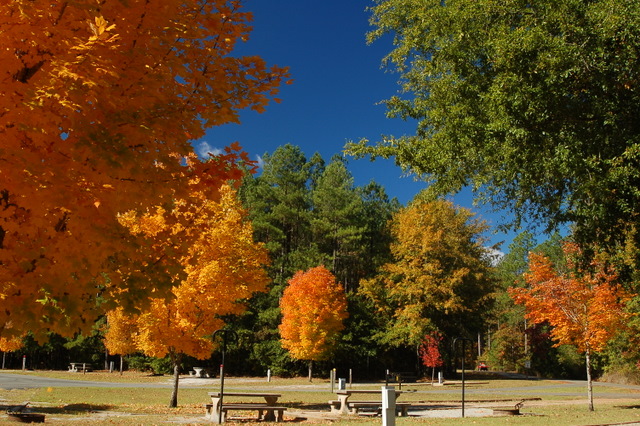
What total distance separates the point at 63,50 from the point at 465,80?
9.34m

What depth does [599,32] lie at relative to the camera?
8.70 metres

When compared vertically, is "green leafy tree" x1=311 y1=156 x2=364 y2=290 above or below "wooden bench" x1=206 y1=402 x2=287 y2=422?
above

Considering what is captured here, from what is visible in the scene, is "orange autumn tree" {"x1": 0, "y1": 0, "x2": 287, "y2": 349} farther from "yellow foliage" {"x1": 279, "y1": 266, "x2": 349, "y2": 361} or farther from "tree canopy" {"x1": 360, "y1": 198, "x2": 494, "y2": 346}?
"tree canopy" {"x1": 360, "y1": 198, "x2": 494, "y2": 346}

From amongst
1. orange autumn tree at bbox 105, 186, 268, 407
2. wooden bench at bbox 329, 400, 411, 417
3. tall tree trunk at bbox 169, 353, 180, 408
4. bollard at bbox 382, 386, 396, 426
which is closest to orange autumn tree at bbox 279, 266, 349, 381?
tall tree trunk at bbox 169, 353, 180, 408

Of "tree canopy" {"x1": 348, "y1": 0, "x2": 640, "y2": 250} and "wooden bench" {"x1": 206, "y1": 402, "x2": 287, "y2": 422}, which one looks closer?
"tree canopy" {"x1": 348, "y1": 0, "x2": 640, "y2": 250}

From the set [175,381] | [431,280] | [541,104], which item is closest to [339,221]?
[431,280]

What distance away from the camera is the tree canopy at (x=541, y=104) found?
8.92m

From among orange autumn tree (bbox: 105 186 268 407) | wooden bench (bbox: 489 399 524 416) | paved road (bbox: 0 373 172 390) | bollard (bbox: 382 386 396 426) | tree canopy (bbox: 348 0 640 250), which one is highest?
tree canopy (bbox: 348 0 640 250)

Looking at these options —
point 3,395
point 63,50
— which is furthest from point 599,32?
point 3,395

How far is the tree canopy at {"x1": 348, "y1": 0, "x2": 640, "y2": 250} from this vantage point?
8922 millimetres

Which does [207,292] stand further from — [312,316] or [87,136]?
[312,316]

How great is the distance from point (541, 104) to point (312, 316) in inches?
1025

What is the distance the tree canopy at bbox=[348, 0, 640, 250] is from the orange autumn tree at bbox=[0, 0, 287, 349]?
6.85m

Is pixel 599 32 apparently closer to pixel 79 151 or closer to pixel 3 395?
pixel 79 151
